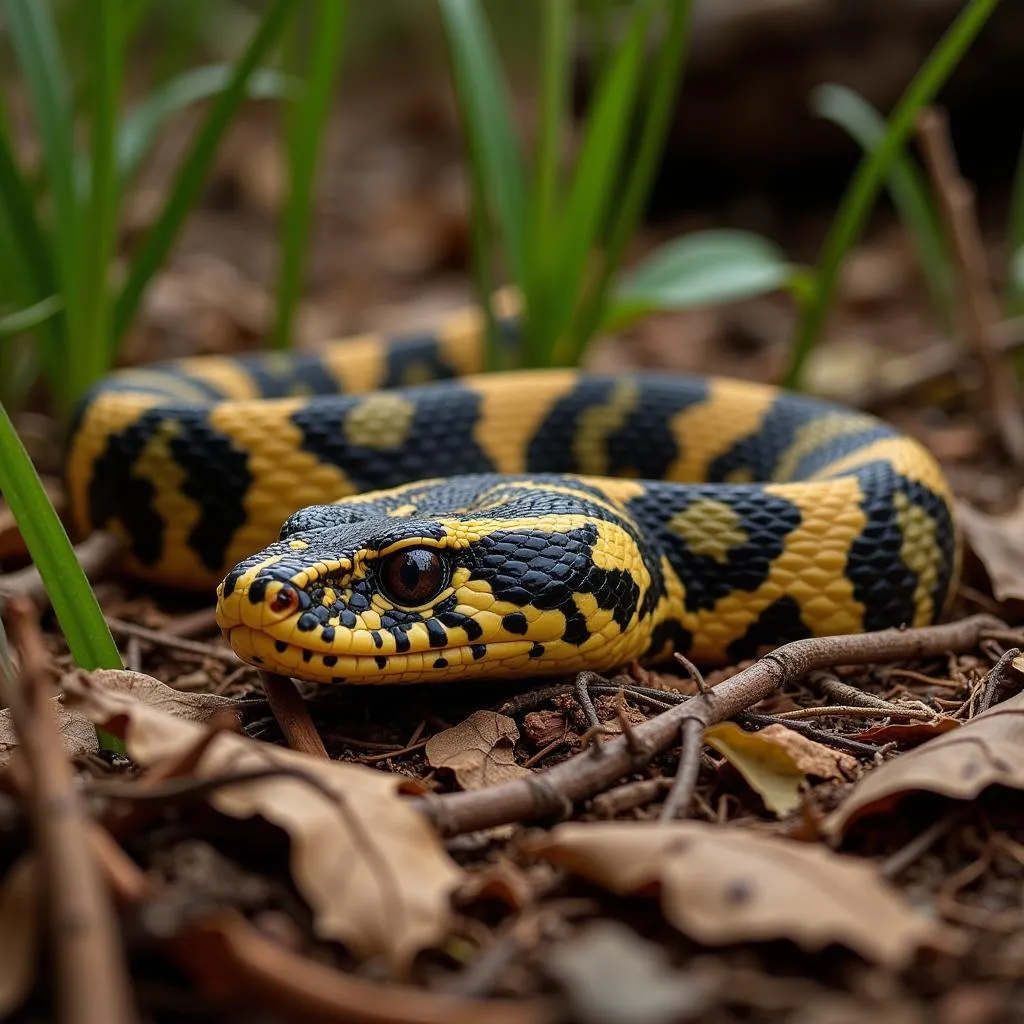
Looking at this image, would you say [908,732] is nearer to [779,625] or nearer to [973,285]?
[779,625]

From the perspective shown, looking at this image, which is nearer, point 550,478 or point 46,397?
point 550,478

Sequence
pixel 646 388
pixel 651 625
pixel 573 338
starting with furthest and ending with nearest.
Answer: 1. pixel 573 338
2. pixel 646 388
3. pixel 651 625

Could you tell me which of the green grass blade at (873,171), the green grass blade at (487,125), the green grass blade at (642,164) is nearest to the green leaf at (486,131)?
the green grass blade at (487,125)

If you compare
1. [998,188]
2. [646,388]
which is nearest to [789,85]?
[998,188]

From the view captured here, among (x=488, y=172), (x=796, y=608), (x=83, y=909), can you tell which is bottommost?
(x=796, y=608)

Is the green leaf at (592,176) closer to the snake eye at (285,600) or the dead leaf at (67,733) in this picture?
the snake eye at (285,600)

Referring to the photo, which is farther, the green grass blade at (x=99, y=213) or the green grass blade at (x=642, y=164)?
the green grass blade at (x=642, y=164)

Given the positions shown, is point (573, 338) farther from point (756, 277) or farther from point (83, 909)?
point (83, 909)
